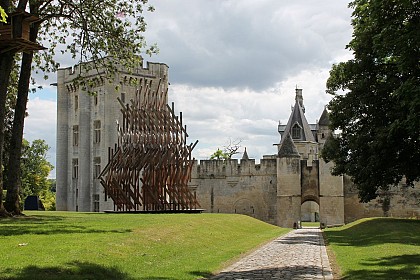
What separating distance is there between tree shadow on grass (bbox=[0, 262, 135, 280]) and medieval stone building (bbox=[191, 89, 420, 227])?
116 ft

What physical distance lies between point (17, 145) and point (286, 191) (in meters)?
29.7

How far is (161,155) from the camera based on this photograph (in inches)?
1335

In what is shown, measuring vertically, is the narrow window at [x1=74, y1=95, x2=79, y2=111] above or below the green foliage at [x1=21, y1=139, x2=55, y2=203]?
above

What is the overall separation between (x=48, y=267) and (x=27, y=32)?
33.7 ft

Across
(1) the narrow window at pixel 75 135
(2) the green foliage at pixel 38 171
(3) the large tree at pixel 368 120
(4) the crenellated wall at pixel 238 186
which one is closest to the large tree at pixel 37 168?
(2) the green foliage at pixel 38 171

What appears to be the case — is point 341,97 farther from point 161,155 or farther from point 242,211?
point 242,211

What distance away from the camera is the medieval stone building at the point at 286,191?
4534 cm

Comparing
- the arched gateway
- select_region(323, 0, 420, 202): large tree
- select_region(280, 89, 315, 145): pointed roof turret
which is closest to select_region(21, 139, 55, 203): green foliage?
the arched gateway

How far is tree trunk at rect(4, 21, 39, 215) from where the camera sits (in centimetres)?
1959

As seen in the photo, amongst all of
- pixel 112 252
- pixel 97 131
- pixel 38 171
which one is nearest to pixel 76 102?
pixel 97 131

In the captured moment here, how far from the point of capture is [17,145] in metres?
19.8

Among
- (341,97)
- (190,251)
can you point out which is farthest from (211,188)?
(190,251)

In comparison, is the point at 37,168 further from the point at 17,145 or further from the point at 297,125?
the point at 17,145

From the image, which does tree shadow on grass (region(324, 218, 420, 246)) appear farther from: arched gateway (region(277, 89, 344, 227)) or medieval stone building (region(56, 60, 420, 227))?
arched gateway (region(277, 89, 344, 227))
